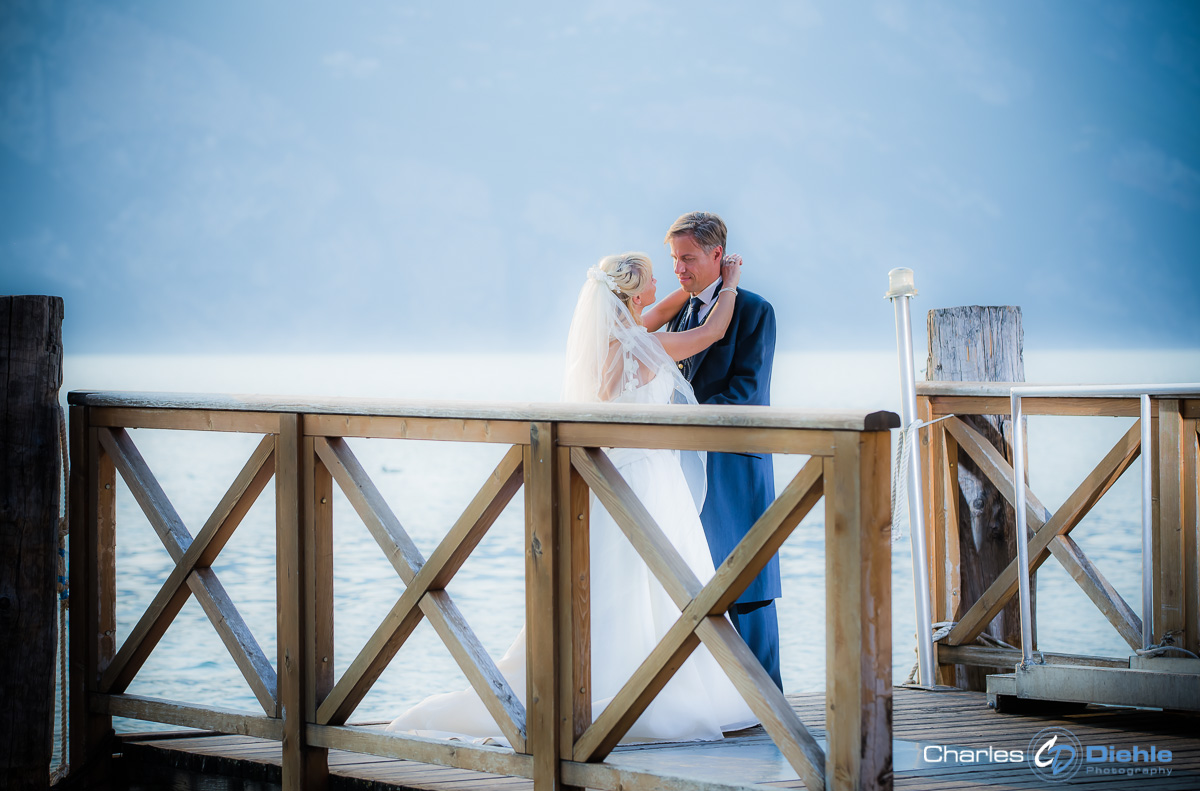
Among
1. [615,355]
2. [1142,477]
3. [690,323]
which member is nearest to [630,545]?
[615,355]

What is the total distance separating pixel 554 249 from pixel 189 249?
26256 mm

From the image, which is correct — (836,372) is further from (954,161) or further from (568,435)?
(568,435)

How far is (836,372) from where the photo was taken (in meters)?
57.2

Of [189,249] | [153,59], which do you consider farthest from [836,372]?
[153,59]

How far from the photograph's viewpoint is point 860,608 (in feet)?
8.31

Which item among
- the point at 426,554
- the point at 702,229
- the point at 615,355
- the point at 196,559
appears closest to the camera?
the point at 196,559

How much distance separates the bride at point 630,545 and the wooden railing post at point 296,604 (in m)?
0.34

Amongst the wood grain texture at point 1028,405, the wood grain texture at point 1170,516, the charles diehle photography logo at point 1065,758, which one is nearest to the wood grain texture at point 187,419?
the charles diehle photography logo at point 1065,758

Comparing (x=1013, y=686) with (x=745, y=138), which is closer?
(x=1013, y=686)

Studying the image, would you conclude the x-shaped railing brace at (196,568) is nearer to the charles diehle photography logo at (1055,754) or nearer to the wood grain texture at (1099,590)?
the charles diehle photography logo at (1055,754)

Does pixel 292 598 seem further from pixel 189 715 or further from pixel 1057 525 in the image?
pixel 1057 525

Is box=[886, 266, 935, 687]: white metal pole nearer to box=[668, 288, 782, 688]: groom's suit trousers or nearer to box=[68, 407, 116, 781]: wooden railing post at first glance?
box=[668, 288, 782, 688]: groom's suit trousers

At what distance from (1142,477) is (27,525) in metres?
3.77

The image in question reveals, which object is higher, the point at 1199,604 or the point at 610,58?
the point at 610,58
